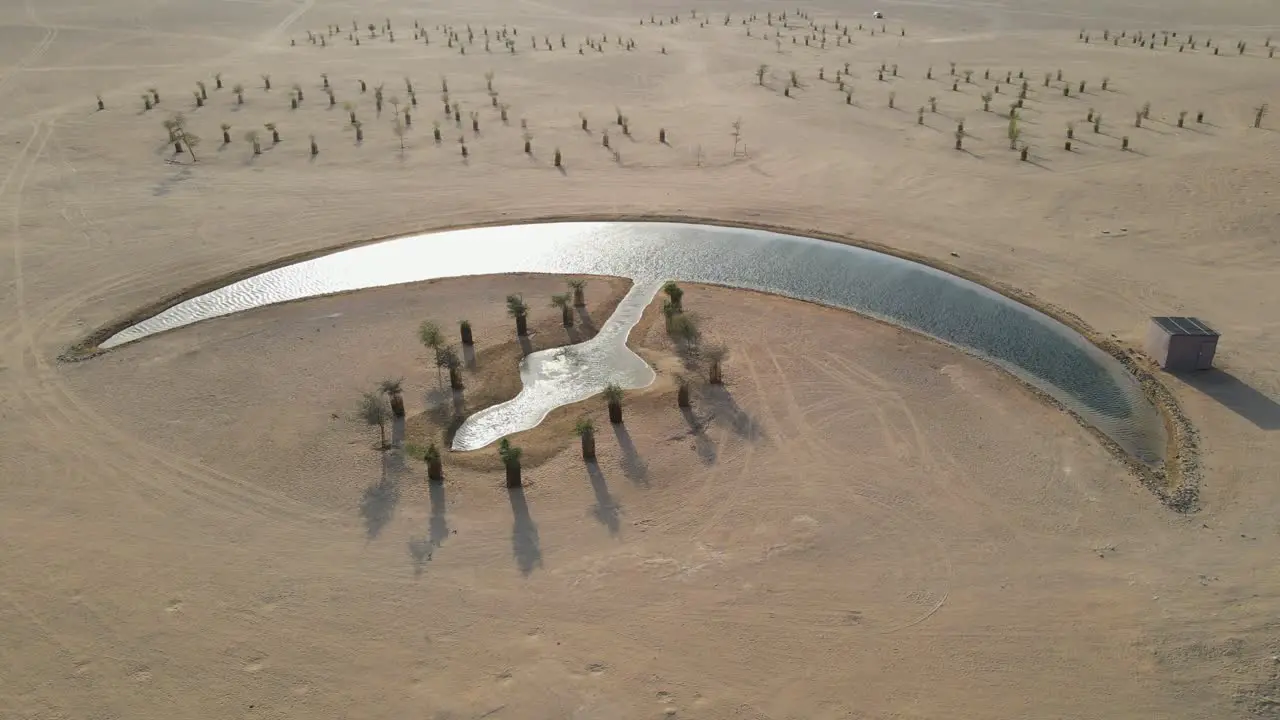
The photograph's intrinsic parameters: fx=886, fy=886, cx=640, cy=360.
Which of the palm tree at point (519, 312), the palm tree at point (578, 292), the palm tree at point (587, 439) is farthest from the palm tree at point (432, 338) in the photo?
the palm tree at point (587, 439)

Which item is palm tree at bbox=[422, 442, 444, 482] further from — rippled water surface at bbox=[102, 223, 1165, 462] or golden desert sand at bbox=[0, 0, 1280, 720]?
rippled water surface at bbox=[102, 223, 1165, 462]

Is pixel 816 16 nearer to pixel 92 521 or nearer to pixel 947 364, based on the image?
pixel 947 364

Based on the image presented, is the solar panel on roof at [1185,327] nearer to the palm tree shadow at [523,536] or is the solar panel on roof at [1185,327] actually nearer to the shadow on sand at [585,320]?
the shadow on sand at [585,320]

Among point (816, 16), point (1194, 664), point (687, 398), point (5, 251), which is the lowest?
point (1194, 664)

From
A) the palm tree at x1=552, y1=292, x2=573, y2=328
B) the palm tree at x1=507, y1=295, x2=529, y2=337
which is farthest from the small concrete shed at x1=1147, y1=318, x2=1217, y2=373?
the palm tree at x1=507, y1=295, x2=529, y2=337

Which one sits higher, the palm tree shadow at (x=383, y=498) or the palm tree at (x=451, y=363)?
the palm tree at (x=451, y=363)

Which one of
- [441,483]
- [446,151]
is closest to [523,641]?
[441,483]

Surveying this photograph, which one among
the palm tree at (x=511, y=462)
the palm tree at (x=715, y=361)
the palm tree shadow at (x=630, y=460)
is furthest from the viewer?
the palm tree at (x=715, y=361)
